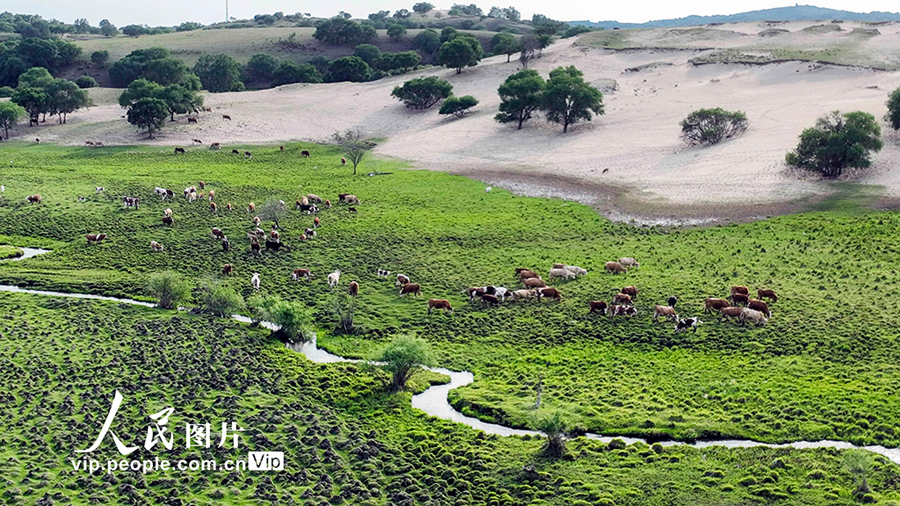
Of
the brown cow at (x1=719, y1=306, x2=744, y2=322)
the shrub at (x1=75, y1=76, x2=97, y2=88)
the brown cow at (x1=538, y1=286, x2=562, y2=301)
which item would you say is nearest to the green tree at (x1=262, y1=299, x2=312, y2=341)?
the brown cow at (x1=538, y1=286, x2=562, y2=301)

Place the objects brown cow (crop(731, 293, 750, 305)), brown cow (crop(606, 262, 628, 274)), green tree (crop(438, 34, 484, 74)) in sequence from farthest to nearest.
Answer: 1. green tree (crop(438, 34, 484, 74))
2. brown cow (crop(606, 262, 628, 274))
3. brown cow (crop(731, 293, 750, 305))

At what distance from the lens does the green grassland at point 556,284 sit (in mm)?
33344

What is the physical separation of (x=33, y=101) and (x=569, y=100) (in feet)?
193

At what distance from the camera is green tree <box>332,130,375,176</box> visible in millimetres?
80175

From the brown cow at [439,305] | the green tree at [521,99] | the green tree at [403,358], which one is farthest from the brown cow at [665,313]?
the green tree at [521,99]

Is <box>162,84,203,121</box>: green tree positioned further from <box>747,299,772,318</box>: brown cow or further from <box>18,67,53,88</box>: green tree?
<box>747,299,772,318</box>: brown cow

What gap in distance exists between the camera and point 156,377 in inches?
1369

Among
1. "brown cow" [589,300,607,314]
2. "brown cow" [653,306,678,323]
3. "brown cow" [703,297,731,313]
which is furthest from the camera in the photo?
"brown cow" [589,300,607,314]

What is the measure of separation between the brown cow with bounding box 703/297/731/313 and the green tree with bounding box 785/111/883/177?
30.3m

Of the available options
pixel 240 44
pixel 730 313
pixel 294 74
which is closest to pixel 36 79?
pixel 294 74

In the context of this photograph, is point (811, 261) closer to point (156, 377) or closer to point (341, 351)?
point (341, 351)

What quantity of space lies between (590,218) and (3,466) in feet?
139

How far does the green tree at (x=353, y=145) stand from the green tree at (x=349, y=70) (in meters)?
40.5

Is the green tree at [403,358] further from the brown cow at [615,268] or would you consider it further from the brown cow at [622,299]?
the brown cow at [615,268]
